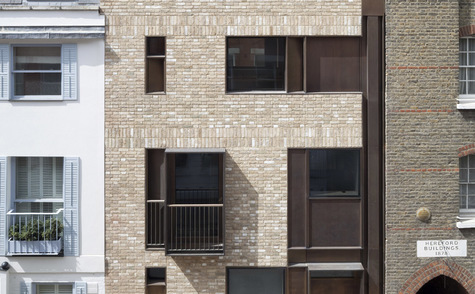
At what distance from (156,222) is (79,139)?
2659 mm

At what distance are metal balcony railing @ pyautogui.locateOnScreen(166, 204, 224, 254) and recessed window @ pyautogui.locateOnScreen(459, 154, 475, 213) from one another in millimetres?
5823

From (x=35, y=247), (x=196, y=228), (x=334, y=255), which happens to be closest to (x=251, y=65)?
(x=196, y=228)

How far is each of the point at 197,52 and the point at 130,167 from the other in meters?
3.14

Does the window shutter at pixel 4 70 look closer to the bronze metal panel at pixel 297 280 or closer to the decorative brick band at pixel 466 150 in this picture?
the bronze metal panel at pixel 297 280

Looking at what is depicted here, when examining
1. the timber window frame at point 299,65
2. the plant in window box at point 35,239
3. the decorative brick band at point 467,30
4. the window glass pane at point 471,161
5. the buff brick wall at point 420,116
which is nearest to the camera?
the plant in window box at point 35,239

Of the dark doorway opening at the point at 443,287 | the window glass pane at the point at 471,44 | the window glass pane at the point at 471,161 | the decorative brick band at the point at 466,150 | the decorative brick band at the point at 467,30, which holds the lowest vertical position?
the dark doorway opening at the point at 443,287

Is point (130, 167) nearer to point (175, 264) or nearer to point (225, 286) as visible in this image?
point (175, 264)

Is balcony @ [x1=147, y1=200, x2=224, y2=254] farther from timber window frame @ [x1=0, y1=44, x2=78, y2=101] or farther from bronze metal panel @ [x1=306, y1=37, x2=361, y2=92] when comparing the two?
timber window frame @ [x1=0, y1=44, x2=78, y2=101]

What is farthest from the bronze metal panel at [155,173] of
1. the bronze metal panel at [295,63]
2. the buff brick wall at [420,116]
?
the buff brick wall at [420,116]

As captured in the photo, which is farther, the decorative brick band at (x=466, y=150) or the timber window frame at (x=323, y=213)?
the timber window frame at (x=323, y=213)

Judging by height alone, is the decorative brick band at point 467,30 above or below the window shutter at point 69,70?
above

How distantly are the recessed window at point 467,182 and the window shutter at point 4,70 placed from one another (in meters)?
10.9

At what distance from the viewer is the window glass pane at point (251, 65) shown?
468 inches

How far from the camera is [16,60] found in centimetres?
1189
